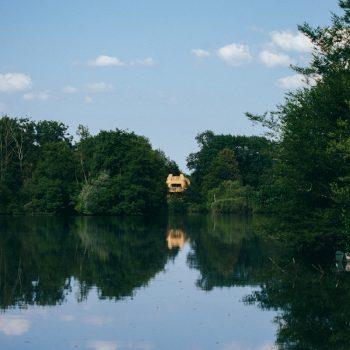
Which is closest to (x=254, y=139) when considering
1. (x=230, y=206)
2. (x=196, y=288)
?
(x=230, y=206)

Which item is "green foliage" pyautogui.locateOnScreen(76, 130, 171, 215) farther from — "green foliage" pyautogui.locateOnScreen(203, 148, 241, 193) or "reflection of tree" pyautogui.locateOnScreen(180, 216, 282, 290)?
"reflection of tree" pyautogui.locateOnScreen(180, 216, 282, 290)


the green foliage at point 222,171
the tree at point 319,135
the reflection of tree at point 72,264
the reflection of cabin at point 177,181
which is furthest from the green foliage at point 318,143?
the reflection of cabin at point 177,181

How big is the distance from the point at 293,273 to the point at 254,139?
103 meters

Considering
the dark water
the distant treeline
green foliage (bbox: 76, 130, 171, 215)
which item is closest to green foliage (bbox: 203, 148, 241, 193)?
the distant treeline

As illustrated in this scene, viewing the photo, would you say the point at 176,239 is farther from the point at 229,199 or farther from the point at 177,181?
the point at 177,181

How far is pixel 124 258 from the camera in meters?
35.0

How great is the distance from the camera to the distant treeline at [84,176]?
9469 cm

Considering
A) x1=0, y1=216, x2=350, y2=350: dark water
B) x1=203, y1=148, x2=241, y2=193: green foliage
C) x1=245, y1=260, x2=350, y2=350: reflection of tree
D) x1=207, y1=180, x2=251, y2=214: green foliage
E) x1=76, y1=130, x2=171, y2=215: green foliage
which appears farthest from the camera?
x1=203, y1=148, x2=241, y2=193: green foliage

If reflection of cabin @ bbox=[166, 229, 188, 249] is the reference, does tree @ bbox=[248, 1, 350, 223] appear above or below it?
above

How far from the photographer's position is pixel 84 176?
10181 cm

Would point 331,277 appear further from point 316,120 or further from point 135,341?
point 135,341

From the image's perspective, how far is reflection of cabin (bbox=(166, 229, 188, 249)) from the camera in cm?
4350

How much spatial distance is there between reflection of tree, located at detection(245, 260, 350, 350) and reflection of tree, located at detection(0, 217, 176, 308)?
5.12 m

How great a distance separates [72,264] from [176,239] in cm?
1736
